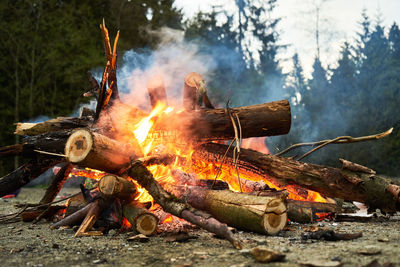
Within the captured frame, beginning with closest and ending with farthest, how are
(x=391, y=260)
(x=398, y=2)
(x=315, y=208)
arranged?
(x=391, y=260) → (x=315, y=208) → (x=398, y=2)

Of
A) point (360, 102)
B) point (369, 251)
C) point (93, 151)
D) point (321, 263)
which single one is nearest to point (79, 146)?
point (93, 151)

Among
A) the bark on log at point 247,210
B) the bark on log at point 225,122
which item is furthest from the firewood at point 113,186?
the bark on log at point 225,122

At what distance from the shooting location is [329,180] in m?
3.69

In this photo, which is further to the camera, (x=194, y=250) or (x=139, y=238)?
(x=139, y=238)

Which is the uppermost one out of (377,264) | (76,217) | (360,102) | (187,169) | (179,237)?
(360,102)

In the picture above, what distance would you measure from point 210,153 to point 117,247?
77.0 inches

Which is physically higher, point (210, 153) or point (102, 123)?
point (102, 123)

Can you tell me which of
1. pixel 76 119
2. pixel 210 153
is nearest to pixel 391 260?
pixel 210 153

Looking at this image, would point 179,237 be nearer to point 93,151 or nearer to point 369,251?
point 93,151

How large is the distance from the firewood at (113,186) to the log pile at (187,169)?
0.01m

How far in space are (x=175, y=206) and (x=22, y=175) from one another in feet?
8.68

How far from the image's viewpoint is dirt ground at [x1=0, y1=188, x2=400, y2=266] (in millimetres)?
1999

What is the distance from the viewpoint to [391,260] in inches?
71.7

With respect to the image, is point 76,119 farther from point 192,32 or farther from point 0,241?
point 192,32
